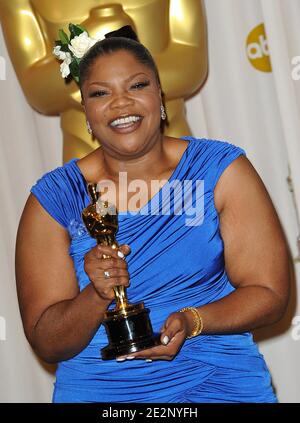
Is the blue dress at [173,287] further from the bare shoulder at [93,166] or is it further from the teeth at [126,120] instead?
the teeth at [126,120]

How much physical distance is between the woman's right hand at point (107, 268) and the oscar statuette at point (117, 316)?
0.04ft

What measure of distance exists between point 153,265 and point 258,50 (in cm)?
99

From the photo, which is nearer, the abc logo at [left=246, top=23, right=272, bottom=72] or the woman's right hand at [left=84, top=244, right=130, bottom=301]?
the woman's right hand at [left=84, top=244, right=130, bottom=301]

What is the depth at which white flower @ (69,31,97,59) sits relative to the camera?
1941 millimetres

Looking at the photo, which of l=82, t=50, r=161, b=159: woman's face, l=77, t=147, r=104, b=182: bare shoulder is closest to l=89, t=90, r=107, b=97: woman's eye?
l=82, t=50, r=161, b=159: woman's face

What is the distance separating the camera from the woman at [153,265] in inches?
67.4

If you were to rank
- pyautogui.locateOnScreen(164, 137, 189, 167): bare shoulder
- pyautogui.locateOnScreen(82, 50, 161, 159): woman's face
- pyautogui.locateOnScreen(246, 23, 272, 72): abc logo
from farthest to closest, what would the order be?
pyautogui.locateOnScreen(246, 23, 272, 72): abc logo < pyautogui.locateOnScreen(164, 137, 189, 167): bare shoulder < pyautogui.locateOnScreen(82, 50, 161, 159): woman's face

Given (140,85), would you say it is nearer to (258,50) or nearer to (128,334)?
(128,334)

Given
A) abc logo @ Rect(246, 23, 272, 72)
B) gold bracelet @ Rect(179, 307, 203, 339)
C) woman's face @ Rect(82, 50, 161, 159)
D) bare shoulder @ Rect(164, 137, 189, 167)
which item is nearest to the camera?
gold bracelet @ Rect(179, 307, 203, 339)

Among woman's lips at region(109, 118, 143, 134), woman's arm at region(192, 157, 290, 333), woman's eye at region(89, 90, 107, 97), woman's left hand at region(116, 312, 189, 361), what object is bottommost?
woman's left hand at region(116, 312, 189, 361)

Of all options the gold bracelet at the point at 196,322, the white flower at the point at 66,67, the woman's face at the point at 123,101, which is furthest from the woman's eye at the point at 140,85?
the gold bracelet at the point at 196,322

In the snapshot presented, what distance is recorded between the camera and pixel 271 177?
254cm

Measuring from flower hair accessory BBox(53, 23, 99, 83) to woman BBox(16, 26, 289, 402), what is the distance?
0.45 feet

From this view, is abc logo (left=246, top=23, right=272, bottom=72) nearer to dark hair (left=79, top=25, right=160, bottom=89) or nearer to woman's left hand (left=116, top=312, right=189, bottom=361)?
dark hair (left=79, top=25, right=160, bottom=89)
